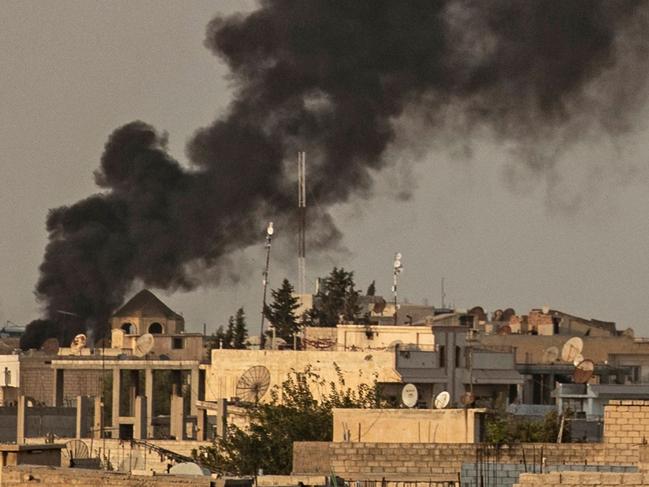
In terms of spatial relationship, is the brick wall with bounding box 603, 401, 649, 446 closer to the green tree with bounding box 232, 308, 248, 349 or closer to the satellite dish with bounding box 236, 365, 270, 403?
the satellite dish with bounding box 236, 365, 270, 403

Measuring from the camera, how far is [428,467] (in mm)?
32219

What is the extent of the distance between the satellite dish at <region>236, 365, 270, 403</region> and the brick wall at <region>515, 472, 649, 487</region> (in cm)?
3742

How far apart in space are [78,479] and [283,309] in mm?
59668

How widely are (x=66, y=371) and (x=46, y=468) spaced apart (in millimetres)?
46430

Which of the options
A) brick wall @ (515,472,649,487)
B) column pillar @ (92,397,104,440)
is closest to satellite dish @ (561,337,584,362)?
column pillar @ (92,397,104,440)

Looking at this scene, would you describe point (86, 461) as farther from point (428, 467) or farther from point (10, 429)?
point (10, 429)

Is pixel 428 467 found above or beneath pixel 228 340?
beneath

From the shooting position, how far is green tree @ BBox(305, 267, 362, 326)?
287 feet

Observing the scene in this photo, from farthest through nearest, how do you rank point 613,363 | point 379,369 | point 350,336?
point 613,363 < point 350,336 < point 379,369

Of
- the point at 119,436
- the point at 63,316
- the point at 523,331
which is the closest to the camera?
the point at 119,436

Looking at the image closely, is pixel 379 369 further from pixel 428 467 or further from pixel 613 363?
pixel 428 467

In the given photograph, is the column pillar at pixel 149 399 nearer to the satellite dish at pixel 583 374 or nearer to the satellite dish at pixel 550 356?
the satellite dish at pixel 583 374

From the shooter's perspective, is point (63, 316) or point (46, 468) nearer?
point (46, 468)

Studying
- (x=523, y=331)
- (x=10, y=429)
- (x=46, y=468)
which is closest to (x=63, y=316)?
(x=523, y=331)
